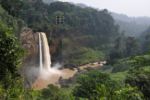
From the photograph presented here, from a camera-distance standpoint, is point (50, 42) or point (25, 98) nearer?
point (25, 98)

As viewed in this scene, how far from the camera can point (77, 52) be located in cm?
6100

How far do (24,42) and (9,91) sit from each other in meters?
30.4

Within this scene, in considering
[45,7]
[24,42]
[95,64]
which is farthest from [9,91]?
[45,7]

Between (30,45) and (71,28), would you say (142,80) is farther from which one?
(71,28)

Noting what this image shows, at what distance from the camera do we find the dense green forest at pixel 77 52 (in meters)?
13.2

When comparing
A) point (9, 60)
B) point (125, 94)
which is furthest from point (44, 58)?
point (125, 94)

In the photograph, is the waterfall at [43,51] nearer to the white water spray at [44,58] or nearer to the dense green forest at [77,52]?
the white water spray at [44,58]

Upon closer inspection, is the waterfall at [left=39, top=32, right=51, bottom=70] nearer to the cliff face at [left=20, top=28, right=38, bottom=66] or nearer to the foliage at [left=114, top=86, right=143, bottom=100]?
the cliff face at [left=20, top=28, right=38, bottom=66]

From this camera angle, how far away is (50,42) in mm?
53031

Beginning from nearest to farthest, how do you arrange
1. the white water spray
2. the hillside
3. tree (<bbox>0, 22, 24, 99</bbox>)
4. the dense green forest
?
tree (<bbox>0, 22, 24, 99</bbox>) < the dense green forest < the white water spray < the hillside

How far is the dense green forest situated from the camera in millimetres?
13229

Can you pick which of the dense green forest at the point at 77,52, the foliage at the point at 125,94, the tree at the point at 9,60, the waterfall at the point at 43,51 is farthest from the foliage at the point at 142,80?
the waterfall at the point at 43,51

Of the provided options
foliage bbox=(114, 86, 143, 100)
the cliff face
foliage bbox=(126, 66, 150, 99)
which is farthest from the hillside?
foliage bbox=(114, 86, 143, 100)

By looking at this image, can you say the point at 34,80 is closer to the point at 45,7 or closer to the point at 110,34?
the point at 45,7
